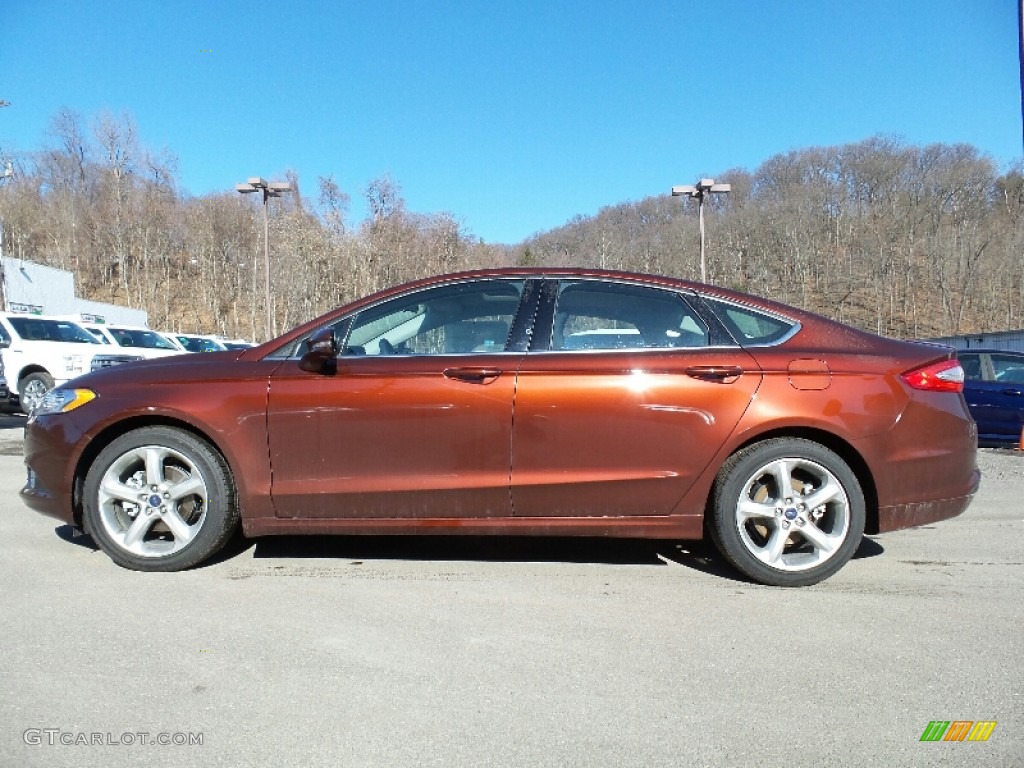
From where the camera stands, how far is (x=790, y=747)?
2111 mm

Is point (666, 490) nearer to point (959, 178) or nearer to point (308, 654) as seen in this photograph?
point (308, 654)

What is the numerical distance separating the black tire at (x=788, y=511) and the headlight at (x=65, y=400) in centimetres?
335

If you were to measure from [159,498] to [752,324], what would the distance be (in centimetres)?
323

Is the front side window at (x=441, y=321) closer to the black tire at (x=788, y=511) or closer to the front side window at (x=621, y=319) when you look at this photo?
the front side window at (x=621, y=319)

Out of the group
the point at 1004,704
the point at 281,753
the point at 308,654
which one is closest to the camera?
the point at 281,753

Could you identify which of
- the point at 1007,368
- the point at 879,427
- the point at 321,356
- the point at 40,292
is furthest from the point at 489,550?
the point at 40,292

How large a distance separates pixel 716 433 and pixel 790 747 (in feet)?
5.09

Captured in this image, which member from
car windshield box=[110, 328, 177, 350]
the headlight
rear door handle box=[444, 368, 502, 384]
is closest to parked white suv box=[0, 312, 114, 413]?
car windshield box=[110, 328, 177, 350]

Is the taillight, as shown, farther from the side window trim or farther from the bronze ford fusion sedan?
the side window trim

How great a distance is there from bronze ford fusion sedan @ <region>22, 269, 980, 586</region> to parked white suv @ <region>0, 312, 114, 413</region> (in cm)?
989

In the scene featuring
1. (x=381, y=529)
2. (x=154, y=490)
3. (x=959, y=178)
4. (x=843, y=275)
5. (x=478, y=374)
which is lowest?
(x=381, y=529)

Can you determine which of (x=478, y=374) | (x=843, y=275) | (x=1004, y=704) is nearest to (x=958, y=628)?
(x=1004, y=704)

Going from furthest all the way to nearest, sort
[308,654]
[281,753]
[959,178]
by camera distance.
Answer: [959,178]
[308,654]
[281,753]

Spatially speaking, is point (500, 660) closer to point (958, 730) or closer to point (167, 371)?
point (958, 730)
